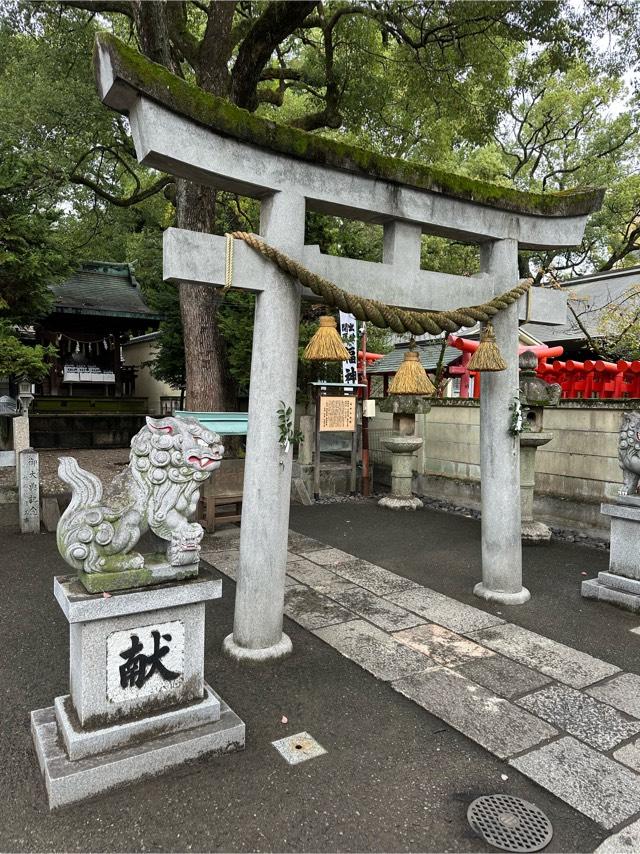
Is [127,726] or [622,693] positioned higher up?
[127,726]

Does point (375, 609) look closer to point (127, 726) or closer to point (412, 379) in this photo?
point (412, 379)

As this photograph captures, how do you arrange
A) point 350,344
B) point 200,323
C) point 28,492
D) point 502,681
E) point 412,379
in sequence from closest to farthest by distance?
1. point 502,681
2. point 412,379
3. point 28,492
4. point 200,323
5. point 350,344

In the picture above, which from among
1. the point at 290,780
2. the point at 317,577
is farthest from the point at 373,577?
the point at 290,780

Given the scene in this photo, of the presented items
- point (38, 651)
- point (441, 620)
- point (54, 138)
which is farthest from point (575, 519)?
point (54, 138)

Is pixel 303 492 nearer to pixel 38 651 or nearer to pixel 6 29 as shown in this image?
pixel 38 651

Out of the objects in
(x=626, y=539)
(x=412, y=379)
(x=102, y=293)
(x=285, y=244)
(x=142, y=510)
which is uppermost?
(x=102, y=293)

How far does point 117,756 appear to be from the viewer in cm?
285

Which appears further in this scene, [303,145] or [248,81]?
[248,81]

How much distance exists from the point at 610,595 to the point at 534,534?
2.47 m

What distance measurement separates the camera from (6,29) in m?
11.5

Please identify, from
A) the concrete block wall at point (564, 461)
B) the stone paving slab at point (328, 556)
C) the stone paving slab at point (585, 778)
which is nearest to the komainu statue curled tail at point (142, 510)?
the stone paving slab at point (585, 778)

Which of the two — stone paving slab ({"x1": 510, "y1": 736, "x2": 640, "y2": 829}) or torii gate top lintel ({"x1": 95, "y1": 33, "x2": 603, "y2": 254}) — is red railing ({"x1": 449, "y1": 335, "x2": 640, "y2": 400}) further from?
stone paving slab ({"x1": 510, "y1": 736, "x2": 640, "y2": 829})

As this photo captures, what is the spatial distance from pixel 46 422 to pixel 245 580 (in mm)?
14017

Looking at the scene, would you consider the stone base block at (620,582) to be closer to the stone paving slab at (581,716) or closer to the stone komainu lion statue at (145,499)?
the stone paving slab at (581,716)
